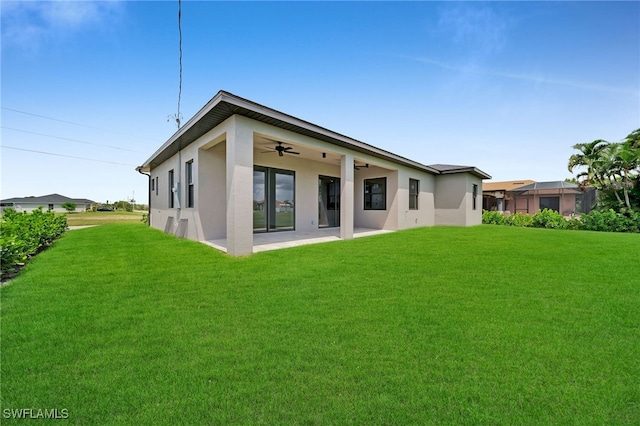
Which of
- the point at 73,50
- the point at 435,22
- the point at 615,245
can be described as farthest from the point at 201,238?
the point at 615,245

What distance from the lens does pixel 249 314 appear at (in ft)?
10.2

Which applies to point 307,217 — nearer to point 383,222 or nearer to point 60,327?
point 383,222

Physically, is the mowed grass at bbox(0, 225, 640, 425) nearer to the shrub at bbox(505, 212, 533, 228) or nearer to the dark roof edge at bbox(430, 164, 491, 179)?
the dark roof edge at bbox(430, 164, 491, 179)

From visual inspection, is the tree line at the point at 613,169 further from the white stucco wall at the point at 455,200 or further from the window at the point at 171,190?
the window at the point at 171,190

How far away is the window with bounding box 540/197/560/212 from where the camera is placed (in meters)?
23.1

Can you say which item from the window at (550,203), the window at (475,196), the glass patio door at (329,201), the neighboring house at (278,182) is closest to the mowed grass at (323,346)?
the neighboring house at (278,182)

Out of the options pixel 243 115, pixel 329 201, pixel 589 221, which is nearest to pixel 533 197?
pixel 589 221

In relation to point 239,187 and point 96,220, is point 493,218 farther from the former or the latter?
point 96,220

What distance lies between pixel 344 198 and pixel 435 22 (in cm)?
634

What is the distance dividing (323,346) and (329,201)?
1047cm

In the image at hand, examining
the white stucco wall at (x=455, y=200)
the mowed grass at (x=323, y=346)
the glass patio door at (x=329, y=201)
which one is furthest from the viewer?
the white stucco wall at (x=455, y=200)

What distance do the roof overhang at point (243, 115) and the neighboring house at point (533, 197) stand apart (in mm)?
18628

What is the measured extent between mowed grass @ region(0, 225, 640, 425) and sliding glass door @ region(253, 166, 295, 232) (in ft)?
17.2

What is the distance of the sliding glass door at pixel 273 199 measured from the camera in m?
9.91
